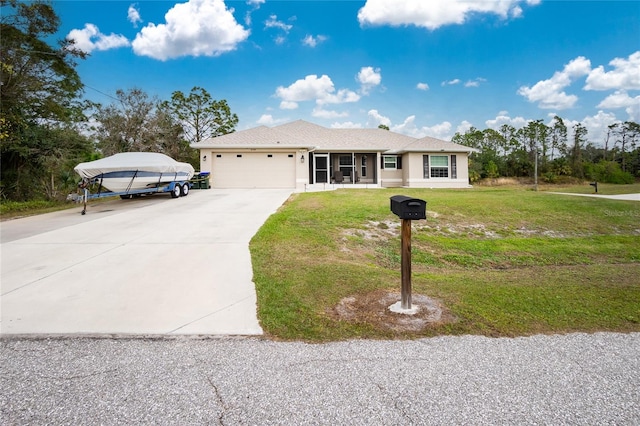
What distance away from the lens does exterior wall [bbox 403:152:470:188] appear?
2370cm

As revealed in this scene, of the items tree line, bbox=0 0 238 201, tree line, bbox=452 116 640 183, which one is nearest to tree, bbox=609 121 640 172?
tree line, bbox=452 116 640 183

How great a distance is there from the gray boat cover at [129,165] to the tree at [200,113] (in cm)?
2011

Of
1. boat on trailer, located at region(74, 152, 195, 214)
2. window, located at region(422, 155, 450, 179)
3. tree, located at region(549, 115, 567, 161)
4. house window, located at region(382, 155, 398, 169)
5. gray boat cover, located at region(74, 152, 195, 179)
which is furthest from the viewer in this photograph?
tree, located at region(549, 115, 567, 161)

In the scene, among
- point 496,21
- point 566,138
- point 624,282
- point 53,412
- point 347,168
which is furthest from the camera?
point 566,138

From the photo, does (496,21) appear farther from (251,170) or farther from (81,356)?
(81,356)

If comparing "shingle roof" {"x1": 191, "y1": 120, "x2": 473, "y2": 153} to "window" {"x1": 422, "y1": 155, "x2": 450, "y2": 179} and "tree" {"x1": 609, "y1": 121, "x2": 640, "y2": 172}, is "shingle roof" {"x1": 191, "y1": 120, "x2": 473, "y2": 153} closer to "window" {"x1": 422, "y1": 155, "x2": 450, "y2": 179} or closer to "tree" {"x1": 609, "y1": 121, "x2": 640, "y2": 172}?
"window" {"x1": 422, "y1": 155, "x2": 450, "y2": 179}

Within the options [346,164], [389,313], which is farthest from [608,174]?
[389,313]

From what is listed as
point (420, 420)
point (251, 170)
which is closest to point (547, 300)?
point (420, 420)

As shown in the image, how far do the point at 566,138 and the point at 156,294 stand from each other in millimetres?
56793

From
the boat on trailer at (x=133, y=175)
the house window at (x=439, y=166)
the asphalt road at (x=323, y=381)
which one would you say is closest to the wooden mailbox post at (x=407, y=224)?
the asphalt road at (x=323, y=381)

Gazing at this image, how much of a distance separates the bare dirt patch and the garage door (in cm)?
1700

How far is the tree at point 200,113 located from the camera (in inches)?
1329

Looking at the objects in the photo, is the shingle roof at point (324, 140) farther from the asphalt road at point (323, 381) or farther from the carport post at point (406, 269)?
the asphalt road at point (323, 381)

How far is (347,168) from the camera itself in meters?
24.3
